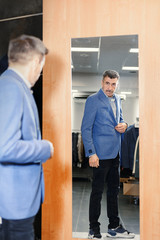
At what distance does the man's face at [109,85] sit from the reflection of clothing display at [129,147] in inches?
14.4

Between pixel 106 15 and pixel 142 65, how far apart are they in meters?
0.54

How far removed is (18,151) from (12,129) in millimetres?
104

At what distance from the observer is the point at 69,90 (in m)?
2.43

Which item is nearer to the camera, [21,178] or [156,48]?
[21,178]

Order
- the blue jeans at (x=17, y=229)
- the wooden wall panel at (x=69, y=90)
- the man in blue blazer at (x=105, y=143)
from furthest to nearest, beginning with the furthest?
the man in blue blazer at (x=105, y=143) → the wooden wall panel at (x=69, y=90) → the blue jeans at (x=17, y=229)

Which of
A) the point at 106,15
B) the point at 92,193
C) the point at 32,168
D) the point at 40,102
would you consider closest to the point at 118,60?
the point at 106,15

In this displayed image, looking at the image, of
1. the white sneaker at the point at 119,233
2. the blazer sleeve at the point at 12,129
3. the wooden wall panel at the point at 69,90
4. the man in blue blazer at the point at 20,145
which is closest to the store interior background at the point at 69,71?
the wooden wall panel at the point at 69,90

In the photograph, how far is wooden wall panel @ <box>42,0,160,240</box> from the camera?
2.26 metres

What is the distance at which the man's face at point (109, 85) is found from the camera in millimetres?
2377

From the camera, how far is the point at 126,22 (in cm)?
229

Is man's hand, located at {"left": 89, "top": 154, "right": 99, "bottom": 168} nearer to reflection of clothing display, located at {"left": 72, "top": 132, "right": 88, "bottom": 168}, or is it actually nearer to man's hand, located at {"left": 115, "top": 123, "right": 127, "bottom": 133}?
reflection of clothing display, located at {"left": 72, "top": 132, "right": 88, "bottom": 168}

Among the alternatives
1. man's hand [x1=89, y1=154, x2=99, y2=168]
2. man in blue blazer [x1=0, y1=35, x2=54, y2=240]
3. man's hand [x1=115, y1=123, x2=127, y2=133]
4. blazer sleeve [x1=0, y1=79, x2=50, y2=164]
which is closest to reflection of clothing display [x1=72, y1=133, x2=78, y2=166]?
man's hand [x1=89, y1=154, x2=99, y2=168]

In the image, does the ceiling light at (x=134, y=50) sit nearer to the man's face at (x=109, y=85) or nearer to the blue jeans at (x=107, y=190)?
the man's face at (x=109, y=85)

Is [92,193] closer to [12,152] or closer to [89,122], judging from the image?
[89,122]
